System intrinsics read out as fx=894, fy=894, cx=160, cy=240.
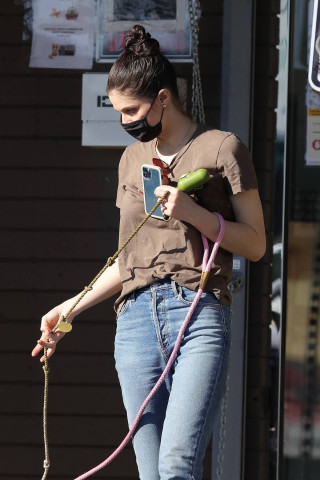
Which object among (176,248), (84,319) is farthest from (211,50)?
(176,248)

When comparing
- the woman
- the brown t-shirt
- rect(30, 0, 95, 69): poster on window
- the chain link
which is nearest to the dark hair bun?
the woman

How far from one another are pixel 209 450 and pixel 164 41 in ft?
6.42

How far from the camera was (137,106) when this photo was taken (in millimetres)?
2859

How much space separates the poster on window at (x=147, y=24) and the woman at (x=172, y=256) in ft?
4.35

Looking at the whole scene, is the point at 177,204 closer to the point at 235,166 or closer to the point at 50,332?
the point at 235,166

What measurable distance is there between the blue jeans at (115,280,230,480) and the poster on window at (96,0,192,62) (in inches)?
68.4

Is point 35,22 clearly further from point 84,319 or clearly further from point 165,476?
point 165,476

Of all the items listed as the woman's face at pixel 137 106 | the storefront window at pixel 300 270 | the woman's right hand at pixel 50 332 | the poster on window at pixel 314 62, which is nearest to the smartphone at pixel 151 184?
the woman's face at pixel 137 106

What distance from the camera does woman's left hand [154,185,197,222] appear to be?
8.73ft

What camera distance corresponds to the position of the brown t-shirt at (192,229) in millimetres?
2791

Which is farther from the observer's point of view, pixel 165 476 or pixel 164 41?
pixel 164 41

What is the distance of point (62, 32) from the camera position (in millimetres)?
4266

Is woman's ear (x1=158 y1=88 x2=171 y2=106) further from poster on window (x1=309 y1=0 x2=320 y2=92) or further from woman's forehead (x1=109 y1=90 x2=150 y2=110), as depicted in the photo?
poster on window (x1=309 y1=0 x2=320 y2=92)

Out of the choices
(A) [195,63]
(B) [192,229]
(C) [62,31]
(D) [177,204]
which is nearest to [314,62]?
(A) [195,63]
